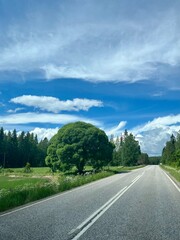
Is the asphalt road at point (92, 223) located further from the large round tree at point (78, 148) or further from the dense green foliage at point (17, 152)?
the dense green foliage at point (17, 152)

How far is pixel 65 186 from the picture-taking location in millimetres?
24906

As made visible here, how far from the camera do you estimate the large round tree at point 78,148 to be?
60250 mm

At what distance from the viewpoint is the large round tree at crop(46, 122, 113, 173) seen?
6025cm

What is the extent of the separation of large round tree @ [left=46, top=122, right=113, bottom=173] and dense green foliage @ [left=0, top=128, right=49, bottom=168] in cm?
5598

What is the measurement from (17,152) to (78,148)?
67.5 metres

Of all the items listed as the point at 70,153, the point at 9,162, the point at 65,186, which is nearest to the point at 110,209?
the point at 65,186

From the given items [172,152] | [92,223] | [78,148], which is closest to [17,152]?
A: [172,152]

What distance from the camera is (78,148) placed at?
61.7 meters

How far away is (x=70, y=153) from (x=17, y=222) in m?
49.9

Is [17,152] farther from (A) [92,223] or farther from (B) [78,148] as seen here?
(A) [92,223]

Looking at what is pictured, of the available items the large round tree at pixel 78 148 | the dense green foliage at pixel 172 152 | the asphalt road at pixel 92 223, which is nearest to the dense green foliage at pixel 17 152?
the dense green foliage at pixel 172 152

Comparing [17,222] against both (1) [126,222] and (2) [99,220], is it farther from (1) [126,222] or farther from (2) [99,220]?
(1) [126,222]

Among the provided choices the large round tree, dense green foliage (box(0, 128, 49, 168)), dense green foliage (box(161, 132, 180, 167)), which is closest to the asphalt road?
the large round tree

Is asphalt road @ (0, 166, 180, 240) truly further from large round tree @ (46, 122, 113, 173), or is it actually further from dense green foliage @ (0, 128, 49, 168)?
dense green foliage @ (0, 128, 49, 168)
